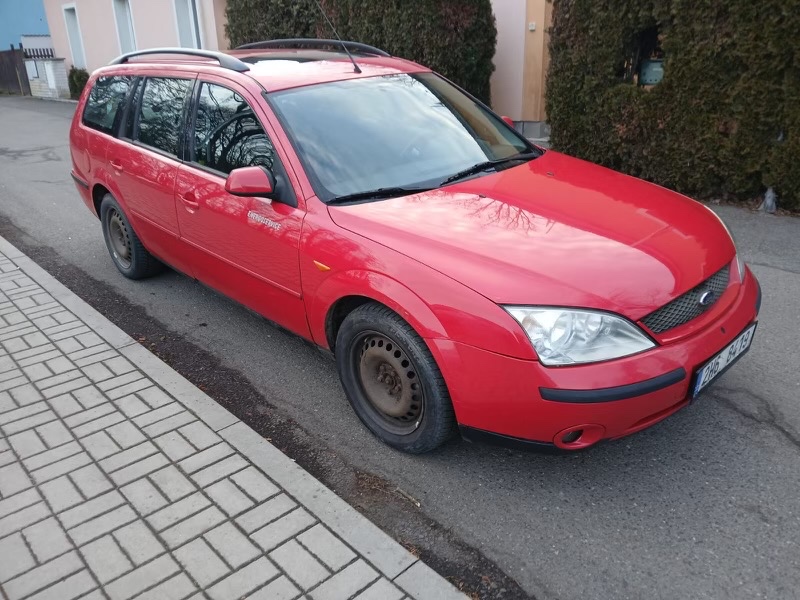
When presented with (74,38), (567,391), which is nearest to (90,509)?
(567,391)

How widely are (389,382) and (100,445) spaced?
1.47m

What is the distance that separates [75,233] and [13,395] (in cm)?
368

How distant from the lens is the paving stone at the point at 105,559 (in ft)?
8.00

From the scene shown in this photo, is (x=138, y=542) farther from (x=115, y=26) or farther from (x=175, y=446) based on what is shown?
(x=115, y=26)

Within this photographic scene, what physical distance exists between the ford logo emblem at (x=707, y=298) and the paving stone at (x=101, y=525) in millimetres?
2563

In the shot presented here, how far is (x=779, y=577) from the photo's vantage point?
2.36 m

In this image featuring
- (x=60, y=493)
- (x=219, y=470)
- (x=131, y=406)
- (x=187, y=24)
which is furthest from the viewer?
(x=187, y=24)

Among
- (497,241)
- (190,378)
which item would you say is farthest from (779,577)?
(190,378)

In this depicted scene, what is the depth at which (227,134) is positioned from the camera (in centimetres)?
378

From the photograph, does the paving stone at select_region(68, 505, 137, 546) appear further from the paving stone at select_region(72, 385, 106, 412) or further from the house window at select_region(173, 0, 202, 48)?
the house window at select_region(173, 0, 202, 48)

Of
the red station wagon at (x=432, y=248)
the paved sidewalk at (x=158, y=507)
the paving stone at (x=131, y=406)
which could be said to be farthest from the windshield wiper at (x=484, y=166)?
the paving stone at (x=131, y=406)

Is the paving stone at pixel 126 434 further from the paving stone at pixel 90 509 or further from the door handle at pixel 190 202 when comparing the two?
the door handle at pixel 190 202

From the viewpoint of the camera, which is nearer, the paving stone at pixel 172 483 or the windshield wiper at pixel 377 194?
the paving stone at pixel 172 483

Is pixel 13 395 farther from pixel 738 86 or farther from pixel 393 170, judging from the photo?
pixel 738 86
